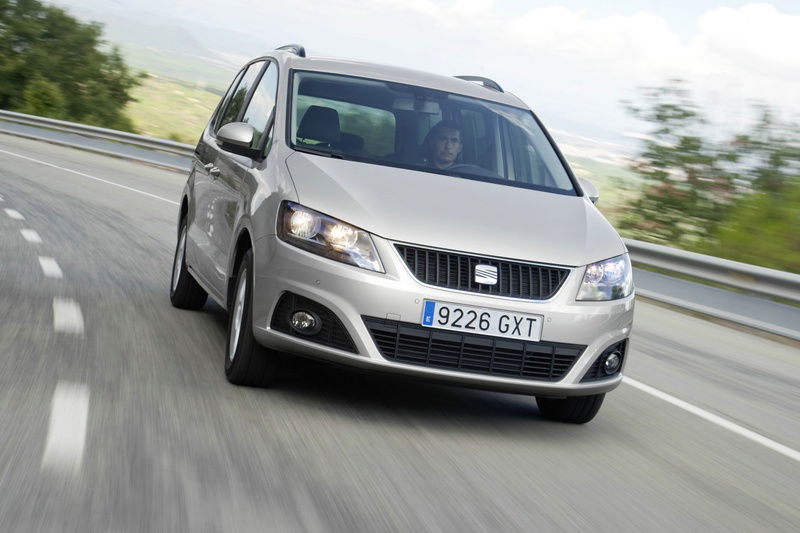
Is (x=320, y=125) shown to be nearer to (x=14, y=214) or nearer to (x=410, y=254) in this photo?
(x=410, y=254)

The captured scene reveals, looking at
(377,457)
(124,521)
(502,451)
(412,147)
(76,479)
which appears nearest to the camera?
(124,521)

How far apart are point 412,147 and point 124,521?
319cm

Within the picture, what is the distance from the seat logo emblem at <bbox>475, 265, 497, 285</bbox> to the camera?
5.11m

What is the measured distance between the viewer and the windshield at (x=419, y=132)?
6117 millimetres

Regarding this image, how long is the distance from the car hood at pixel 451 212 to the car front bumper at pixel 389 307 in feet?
0.46

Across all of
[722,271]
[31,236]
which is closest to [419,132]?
[722,271]

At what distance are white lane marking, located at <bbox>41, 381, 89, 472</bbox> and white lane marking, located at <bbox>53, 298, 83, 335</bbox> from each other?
4.89ft

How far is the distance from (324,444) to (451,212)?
1256 millimetres

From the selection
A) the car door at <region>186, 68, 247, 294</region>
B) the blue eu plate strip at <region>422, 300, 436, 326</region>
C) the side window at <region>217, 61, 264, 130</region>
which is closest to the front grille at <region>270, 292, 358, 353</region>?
the blue eu plate strip at <region>422, 300, 436, 326</region>

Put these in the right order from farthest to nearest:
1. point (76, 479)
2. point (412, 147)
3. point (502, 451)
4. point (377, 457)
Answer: point (412, 147), point (502, 451), point (377, 457), point (76, 479)

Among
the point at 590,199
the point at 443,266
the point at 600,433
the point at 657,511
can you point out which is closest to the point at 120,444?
the point at 443,266

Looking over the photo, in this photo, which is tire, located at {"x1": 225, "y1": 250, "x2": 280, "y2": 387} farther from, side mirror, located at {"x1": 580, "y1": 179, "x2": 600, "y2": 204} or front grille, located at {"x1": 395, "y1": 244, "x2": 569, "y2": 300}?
side mirror, located at {"x1": 580, "y1": 179, "x2": 600, "y2": 204}

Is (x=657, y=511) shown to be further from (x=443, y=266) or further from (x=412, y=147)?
(x=412, y=147)

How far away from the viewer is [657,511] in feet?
14.4
